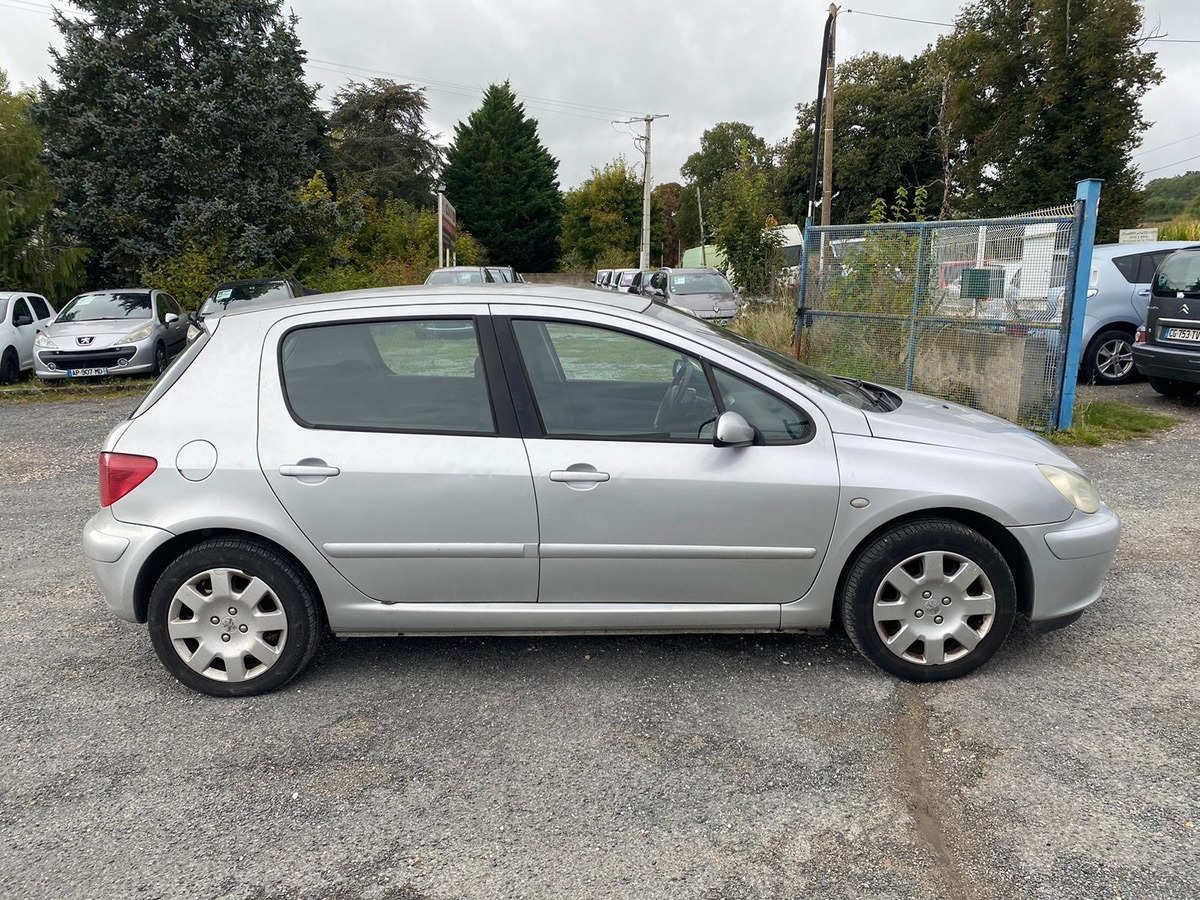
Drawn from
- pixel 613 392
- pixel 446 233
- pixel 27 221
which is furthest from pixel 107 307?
pixel 446 233

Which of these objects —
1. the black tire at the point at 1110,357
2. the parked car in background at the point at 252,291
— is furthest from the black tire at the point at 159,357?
the black tire at the point at 1110,357

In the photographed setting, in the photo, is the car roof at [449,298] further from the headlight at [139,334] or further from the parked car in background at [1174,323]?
the headlight at [139,334]

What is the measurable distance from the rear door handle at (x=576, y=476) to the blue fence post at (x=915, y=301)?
678cm

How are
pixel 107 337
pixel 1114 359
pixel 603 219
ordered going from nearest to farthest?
pixel 1114 359
pixel 107 337
pixel 603 219

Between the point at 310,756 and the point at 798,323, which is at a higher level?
the point at 798,323

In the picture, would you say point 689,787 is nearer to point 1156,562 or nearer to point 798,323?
point 1156,562

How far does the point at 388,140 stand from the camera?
51.2 m

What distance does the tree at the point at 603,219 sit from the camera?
5753 cm

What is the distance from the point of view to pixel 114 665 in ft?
13.3

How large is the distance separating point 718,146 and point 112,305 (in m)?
85.6

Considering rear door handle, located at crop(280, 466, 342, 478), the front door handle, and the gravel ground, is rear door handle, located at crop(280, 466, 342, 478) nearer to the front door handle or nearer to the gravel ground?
the front door handle

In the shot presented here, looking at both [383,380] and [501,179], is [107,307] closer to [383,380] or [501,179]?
[383,380]

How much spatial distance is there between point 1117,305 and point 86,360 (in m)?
14.5

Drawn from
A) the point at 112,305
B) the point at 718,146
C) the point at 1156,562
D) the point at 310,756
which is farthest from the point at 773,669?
the point at 718,146
